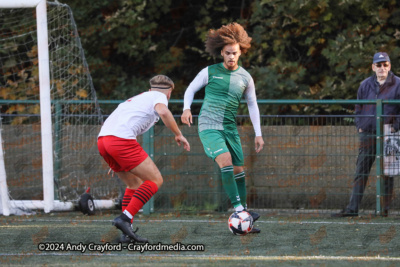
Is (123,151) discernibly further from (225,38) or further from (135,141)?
(225,38)

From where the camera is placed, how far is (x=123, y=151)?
6.62 metres

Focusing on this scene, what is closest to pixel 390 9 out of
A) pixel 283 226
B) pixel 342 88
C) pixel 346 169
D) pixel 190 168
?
pixel 342 88

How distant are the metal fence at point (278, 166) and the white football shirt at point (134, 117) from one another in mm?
2669

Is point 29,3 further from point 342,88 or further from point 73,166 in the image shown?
point 342,88

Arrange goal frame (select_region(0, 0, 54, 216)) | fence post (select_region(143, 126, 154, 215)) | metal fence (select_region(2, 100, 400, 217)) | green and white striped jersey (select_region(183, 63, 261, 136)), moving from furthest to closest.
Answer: fence post (select_region(143, 126, 154, 215)) → metal fence (select_region(2, 100, 400, 217)) → goal frame (select_region(0, 0, 54, 216)) → green and white striped jersey (select_region(183, 63, 261, 136))

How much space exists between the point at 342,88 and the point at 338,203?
2.88 m

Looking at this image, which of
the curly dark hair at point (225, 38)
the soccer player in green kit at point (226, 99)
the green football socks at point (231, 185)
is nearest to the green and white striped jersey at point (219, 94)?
the soccer player in green kit at point (226, 99)

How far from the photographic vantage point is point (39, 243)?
6570mm

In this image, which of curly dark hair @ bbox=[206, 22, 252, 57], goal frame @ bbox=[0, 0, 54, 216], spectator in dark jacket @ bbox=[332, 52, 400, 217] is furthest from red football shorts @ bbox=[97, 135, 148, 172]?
spectator in dark jacket @ bbox=[332, 52, 400, 217]

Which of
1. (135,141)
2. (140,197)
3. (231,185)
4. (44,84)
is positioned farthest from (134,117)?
(44,84)

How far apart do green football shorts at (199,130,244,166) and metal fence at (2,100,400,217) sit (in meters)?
1.87

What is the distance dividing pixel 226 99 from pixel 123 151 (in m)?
1.42

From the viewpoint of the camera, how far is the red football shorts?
21.7 ft

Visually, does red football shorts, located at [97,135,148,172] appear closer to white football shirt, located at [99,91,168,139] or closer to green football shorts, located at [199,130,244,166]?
white football shirt, located at [99,91,168,139]
